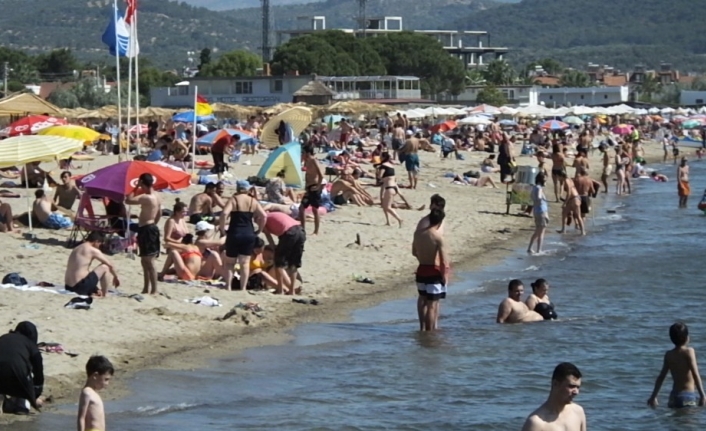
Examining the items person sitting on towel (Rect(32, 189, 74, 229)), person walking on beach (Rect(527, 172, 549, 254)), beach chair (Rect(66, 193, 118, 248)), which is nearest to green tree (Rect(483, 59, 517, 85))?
person walking on beach (Rect(527, 172, 549, 254))

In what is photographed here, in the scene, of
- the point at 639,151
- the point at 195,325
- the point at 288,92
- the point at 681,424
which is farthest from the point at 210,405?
the point at 288,92

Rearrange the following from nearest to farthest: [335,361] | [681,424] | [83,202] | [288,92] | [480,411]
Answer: [681,424] → [480,411] → [335,361] → [83,202] → [288,92]

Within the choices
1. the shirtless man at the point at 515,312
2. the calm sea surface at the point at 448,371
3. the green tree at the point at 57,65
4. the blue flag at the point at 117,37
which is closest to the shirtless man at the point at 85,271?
the calm sea surface at the point at 448,371

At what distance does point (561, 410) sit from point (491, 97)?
3667 inches

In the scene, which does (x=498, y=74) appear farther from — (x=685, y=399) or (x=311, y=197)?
(x=685, y=399)

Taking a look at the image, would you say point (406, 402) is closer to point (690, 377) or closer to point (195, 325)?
point (690, 377)

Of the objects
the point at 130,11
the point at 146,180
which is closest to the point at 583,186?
the point at 130,11

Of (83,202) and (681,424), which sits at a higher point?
(83,202)

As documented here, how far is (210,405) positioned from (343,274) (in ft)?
22.9

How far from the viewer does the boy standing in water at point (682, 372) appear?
31.4ft

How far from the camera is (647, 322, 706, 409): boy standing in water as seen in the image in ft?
31.4

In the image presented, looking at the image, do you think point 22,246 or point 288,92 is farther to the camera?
point 288,92

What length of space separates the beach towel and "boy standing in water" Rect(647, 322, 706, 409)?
32.1 feet

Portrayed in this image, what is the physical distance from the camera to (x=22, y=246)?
618 inches
